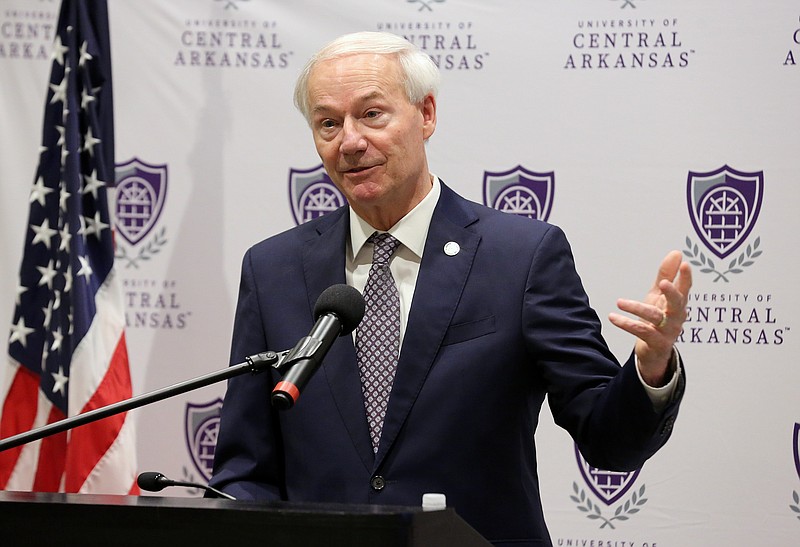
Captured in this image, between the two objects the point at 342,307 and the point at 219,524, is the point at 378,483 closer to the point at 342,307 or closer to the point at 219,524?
the point at 342,307

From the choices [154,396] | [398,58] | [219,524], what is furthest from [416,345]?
[219,524]

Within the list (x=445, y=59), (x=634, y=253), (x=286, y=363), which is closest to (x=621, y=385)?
(x=286, y=363)

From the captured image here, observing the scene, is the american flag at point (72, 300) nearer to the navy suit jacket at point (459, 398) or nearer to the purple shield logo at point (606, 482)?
the navy suit jacket at point (459, 398)

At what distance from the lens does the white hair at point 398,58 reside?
8.52 feet

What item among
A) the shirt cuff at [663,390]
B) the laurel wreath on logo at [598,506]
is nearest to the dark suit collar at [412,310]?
the shirt cuff at [663,390]

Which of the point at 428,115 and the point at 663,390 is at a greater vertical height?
the point at 428,115

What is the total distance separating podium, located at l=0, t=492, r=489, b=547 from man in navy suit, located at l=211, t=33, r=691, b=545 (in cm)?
80

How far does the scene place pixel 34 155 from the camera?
4133 millimetres

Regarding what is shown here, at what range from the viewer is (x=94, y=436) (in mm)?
3643

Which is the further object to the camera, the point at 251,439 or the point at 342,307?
the point at 251,439

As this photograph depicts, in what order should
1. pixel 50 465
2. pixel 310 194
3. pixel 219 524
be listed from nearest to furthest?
pixel 219 524 < pixel 50 465 < pixel 310 194

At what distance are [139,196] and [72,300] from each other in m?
0.60

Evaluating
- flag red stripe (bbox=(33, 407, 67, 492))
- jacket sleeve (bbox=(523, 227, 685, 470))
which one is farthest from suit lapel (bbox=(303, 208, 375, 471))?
flag red stripe (bbox=(33, 407, 67, 492))

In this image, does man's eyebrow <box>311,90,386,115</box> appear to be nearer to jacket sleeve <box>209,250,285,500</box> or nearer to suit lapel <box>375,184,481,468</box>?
suit lapel <box>375,184,481,468</box>
